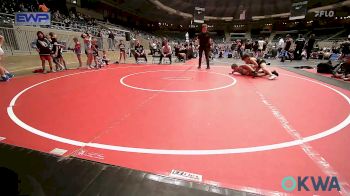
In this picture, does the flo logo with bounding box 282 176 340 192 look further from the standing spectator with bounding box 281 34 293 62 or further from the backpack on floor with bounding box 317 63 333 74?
the standing spectator with bounding box 281 34 293 62

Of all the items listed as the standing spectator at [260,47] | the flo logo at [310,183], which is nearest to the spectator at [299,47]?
the standing spectator at [260,47]

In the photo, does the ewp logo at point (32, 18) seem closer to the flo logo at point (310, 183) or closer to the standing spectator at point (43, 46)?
the standing spectator at point (43, 46)

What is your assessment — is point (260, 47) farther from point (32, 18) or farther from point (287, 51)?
point (32, 18)

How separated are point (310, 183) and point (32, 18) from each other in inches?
524

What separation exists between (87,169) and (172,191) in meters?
0.85

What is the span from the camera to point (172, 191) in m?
1.77

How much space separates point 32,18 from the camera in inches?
433

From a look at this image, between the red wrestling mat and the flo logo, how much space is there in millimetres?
54

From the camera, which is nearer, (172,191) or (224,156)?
(172,191)

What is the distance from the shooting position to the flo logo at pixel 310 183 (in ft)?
5.92

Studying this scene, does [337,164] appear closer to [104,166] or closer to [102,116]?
[104,166]

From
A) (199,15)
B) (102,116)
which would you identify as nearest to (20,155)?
(102,116)

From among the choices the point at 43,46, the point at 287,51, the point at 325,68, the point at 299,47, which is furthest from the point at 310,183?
the point at 299,47

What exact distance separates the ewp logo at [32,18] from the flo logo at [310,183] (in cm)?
1229
